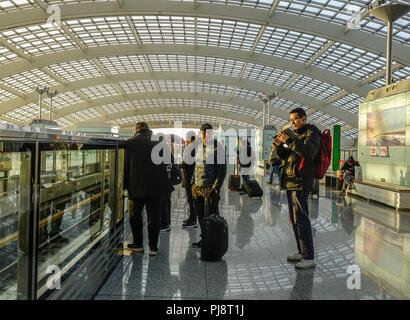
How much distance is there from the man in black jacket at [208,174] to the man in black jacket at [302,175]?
3.05 feet

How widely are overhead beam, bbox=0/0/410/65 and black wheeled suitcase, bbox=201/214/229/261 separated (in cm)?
2194

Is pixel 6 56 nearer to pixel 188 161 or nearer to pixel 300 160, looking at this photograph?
pixel 188 161

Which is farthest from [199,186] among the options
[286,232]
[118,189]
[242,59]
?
[242,59]

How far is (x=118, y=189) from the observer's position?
4746 millimetres

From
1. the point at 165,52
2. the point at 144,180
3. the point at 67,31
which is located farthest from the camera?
the point at 165,52

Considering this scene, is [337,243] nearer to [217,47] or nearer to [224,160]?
[224,160]

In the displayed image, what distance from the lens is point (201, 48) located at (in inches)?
1276

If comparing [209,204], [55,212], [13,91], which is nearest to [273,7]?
[209,204]

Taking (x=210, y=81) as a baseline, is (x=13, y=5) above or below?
above

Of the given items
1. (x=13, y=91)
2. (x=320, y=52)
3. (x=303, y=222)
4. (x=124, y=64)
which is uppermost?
(x=124, y=64)

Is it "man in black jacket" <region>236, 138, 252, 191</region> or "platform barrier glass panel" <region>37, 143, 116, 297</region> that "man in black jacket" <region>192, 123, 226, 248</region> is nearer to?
"platform barrier glass panel" <region>37, 143, 116, 297</region>

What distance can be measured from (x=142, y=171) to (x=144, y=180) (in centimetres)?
12

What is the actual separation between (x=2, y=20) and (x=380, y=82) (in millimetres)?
33065

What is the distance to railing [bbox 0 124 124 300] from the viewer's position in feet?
6.77
